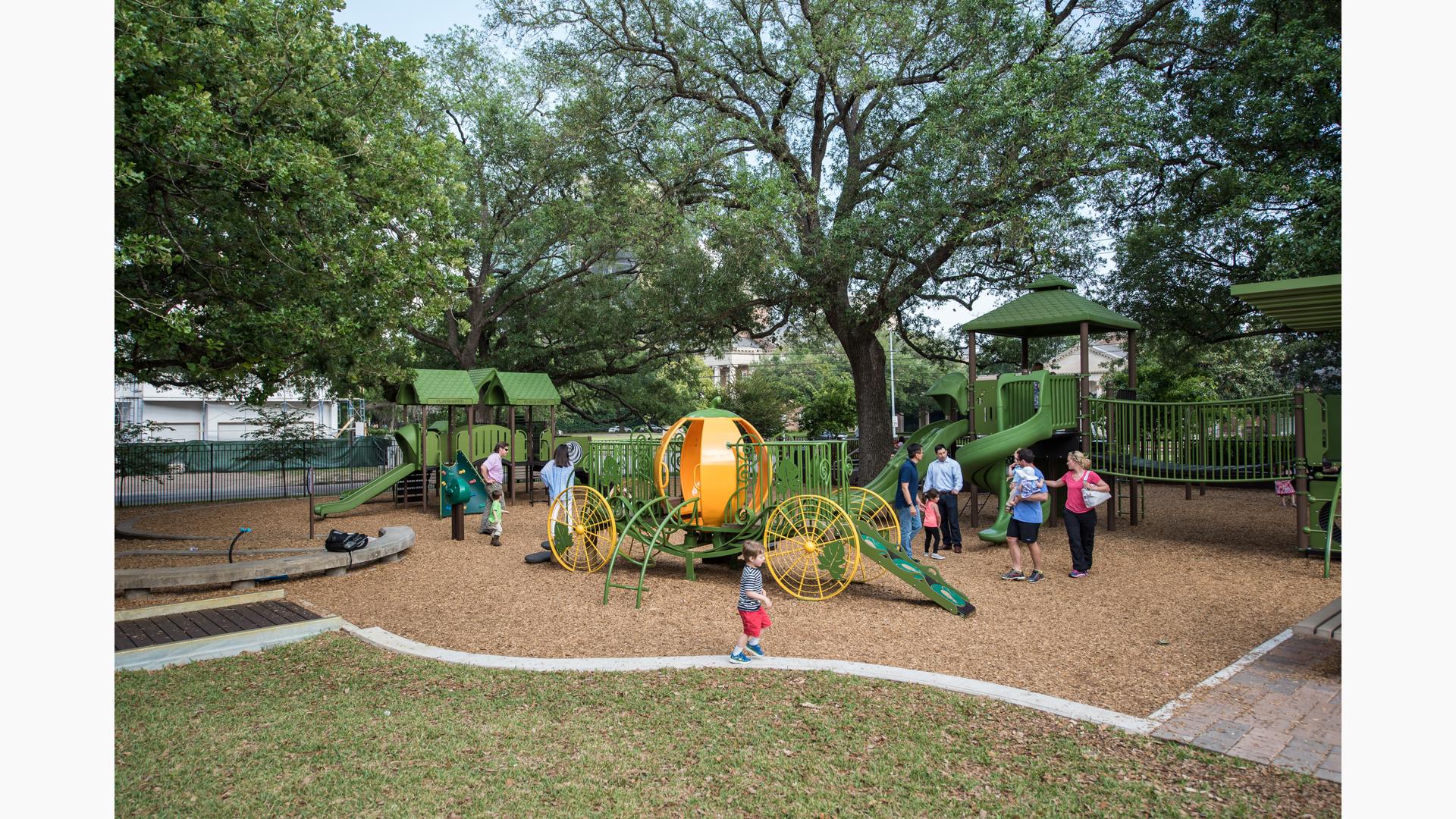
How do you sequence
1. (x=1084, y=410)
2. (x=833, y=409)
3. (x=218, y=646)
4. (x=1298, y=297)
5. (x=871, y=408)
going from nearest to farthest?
(x=218, y=646) < (x=1298, y=297) < (x=1084, y=410) < (x=871, y=408) < (x=833, y=409)

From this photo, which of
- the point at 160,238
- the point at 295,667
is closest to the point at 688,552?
the point at 295,667

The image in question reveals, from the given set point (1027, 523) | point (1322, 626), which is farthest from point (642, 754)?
point (1027, 523)

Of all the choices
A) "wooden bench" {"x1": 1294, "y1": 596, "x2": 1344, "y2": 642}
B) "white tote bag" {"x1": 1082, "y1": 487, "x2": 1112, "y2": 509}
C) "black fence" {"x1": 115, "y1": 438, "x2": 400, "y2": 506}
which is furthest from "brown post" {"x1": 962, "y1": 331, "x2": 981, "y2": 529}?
"black fence" {"x1": 115, "y1": 438, "x2": 400, "y2": 506}

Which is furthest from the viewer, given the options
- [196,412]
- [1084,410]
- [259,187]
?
[196,412]

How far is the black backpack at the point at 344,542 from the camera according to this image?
394 inches

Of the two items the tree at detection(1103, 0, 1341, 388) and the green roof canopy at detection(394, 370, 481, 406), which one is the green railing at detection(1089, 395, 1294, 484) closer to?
the tree at detection(1103, 0, 1341, 388)

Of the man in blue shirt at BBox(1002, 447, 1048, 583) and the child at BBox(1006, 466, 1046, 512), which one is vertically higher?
the child at BBox(1006, 466, 1046, 512)

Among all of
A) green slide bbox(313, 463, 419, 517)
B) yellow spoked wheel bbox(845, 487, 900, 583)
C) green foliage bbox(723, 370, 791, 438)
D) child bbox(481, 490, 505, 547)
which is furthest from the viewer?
green foliage bbox(723, 370, 791, 438)

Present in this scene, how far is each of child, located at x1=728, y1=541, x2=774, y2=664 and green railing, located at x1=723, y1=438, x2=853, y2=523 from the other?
2985mm

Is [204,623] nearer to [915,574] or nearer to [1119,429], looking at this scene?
[915,574]

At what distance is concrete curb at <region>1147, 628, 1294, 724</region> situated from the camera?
492 centimetres

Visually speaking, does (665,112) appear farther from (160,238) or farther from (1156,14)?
(160,238)

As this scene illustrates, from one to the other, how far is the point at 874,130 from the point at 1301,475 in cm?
1229

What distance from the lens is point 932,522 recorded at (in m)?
10.9
